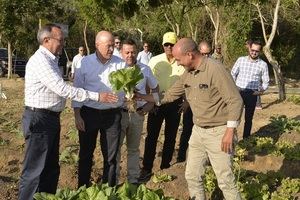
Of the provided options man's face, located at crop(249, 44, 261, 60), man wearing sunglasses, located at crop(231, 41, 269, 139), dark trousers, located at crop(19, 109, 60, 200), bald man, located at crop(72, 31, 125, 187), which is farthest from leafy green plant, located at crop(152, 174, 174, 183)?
man's face, located at crop(249, 44, 261, 60)

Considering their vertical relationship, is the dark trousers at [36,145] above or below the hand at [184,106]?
below

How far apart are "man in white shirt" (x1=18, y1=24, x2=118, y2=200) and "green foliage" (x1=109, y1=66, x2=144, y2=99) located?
0.18 m

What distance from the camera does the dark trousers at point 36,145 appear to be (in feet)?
16.8

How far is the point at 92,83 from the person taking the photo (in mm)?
5578

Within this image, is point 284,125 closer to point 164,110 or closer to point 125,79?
point 164,110

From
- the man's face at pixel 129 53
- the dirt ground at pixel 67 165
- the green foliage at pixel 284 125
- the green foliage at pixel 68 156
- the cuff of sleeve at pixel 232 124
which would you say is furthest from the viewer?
the green foliage at pixel 284 125

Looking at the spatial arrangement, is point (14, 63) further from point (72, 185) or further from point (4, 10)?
point (72, 185)

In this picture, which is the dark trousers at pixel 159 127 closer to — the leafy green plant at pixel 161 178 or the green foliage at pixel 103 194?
the leafy green plant at pixel 161 178

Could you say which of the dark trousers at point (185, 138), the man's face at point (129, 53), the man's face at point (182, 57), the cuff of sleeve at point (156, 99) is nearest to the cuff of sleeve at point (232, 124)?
the man's face at point (182, 57)

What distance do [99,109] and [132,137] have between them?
76 centimetres

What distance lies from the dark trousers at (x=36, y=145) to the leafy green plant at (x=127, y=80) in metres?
0.70

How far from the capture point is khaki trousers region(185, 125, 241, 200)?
487cm

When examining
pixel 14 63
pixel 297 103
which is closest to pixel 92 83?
pixel 297 103

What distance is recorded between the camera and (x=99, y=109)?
222 inches
